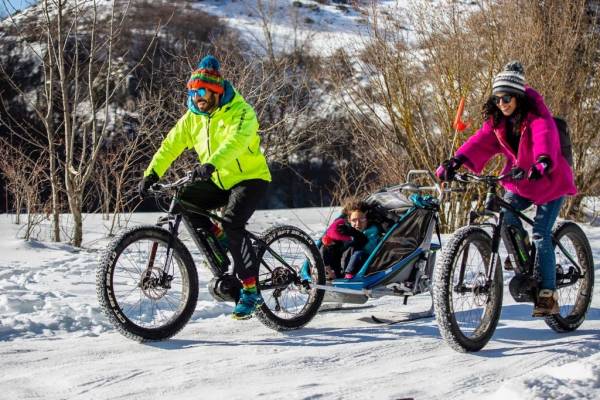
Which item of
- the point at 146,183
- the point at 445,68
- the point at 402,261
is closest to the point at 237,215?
the point at 146,183

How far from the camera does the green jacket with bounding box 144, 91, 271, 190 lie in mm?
4543

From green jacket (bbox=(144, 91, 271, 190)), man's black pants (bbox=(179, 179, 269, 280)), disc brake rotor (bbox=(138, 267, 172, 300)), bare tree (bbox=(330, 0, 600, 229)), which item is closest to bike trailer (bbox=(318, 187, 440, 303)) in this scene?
man's black pants (bbox=(179, 179, 269, 280))

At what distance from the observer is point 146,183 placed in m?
4.59

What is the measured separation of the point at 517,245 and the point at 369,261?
Answer: 104 centimetres

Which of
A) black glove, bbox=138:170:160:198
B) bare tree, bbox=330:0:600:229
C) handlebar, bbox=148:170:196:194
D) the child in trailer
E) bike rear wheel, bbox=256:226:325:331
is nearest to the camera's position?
handlebar, bbox=148:170:196:194

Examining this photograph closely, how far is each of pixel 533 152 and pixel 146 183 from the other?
8.26 feet

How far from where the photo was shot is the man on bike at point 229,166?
4.63m

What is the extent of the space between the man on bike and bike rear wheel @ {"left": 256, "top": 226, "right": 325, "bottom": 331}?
0.74 ft

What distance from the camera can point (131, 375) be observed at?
12.2 ft

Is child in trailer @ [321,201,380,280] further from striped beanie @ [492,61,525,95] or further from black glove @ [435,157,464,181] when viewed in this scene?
striped beanie @ [492,61,525,95]

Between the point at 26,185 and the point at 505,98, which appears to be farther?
the point at 26,185

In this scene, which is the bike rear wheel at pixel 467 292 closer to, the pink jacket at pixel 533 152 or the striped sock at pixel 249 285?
the pink jacket at pixel 533 152

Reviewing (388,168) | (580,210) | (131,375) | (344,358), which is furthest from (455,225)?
(131,375)

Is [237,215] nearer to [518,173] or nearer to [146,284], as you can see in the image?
[146,284]
